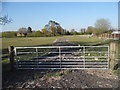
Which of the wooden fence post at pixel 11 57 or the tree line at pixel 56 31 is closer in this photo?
the wooden fence post at pixel 11 57

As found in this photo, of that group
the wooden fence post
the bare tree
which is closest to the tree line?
the bare tree

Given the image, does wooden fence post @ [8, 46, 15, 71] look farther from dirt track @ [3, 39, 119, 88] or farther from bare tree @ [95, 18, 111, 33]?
bare tree @ [95, 18, 111, 33]

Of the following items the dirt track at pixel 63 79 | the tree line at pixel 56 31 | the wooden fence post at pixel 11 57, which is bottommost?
the dirt track at pixel 63 79

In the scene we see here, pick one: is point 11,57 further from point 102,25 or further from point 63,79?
point 102,25

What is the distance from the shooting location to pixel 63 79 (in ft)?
15.2

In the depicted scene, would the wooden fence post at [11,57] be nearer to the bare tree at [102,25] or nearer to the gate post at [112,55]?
the gate post at [112,55]

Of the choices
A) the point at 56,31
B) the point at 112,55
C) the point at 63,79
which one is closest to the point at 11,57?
the point at 63,79

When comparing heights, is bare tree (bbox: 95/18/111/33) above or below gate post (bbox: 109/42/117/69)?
above

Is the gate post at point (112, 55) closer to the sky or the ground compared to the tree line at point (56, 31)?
Result: closer to the ground

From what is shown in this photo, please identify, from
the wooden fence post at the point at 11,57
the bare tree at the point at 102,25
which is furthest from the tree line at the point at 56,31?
the wooden fence post at the point at 11,57

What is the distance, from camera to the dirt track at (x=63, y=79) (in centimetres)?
416

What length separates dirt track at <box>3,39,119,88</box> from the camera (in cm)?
416

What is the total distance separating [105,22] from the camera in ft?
153

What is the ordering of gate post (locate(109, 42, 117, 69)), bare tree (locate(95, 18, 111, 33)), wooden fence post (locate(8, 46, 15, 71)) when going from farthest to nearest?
bare tree (locate(95, 18, 111, 33)) → wooden fence post (locate(8, 46, 15, 71)) → gate post (locate(109, 42, 117, 69))
